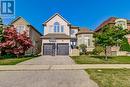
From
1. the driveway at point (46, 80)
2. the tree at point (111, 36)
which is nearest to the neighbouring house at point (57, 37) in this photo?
the tree at point (111, 36)

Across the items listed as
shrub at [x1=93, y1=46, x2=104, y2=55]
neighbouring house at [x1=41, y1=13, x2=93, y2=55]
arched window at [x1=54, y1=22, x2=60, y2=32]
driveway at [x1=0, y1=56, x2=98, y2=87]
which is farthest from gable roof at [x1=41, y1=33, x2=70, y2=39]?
driveway at [x1=0, y1=56, x2=98, y2=87]

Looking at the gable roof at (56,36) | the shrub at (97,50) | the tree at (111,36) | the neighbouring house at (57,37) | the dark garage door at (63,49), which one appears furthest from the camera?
the dark garage door at (63,49)

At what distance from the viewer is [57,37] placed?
3962cm

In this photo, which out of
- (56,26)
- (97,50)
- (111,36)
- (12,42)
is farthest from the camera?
(56,26)

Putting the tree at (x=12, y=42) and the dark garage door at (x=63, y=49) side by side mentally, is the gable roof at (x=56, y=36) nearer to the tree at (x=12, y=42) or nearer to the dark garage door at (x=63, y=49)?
the dark garage door at (x=63, y=49)

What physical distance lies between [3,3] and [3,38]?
635 cm

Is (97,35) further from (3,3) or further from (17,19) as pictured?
(17,19)

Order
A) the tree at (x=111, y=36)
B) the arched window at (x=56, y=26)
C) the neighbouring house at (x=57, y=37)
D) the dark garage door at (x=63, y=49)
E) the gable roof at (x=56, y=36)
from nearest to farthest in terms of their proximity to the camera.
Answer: the tree at (x=111, y=36) < the gable roof at (x=56, y=36) < the neighbouring house at (x=57, y=37) < the dark garage door at (x=63, y=49) < the arched window at (x=56, y=26)

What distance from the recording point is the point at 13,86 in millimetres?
8992

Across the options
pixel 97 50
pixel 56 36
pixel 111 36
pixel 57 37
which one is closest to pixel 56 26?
pixel 56 36

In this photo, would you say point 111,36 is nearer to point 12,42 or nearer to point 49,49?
point 12,42

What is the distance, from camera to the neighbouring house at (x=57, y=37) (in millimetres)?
39781

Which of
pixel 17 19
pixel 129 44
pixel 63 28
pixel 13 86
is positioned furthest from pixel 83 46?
pixel 13 86

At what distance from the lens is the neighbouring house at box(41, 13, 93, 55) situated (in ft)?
131
